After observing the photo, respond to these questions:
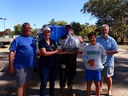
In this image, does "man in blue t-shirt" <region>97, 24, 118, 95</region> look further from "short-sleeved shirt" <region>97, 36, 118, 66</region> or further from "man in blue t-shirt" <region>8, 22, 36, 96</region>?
"man in blue t-shirt" <region>8, 22, 36, 96</region>

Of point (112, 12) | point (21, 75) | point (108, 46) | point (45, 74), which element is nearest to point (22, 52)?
point (21, 75)

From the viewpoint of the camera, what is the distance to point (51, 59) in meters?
8.09

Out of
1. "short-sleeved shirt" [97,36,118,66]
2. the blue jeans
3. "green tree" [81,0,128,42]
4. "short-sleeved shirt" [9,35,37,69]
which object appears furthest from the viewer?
"green tree" [81,0,128,42]

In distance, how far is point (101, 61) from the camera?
331 inches

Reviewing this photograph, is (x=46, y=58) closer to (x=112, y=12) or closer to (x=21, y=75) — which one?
(x=21, y=75)

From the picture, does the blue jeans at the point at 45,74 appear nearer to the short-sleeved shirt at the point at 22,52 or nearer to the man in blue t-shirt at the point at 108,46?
the short-sleeved shirt at the point at 22,52

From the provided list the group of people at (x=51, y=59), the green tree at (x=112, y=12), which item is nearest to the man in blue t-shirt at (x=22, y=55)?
the group of people at (x=51, y=59)

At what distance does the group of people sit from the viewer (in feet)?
24.7

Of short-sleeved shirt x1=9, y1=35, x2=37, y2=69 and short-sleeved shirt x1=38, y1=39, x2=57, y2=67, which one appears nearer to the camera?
short-sleeved shirt x1=9, y1=35, x2=37, y2=69

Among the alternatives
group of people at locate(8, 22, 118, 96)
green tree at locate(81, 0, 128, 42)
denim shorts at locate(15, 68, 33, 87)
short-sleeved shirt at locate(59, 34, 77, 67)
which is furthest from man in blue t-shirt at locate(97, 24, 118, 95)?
green tree at locate(81, 0, 128, 42)

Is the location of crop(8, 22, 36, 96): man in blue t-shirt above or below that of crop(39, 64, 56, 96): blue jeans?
above

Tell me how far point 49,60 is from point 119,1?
6435 cm

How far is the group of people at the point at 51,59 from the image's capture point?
7523mm

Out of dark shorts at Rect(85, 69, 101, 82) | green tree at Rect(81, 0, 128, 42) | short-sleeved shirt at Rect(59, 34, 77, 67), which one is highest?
green tree at Rect(81, 0, 128, 42)
